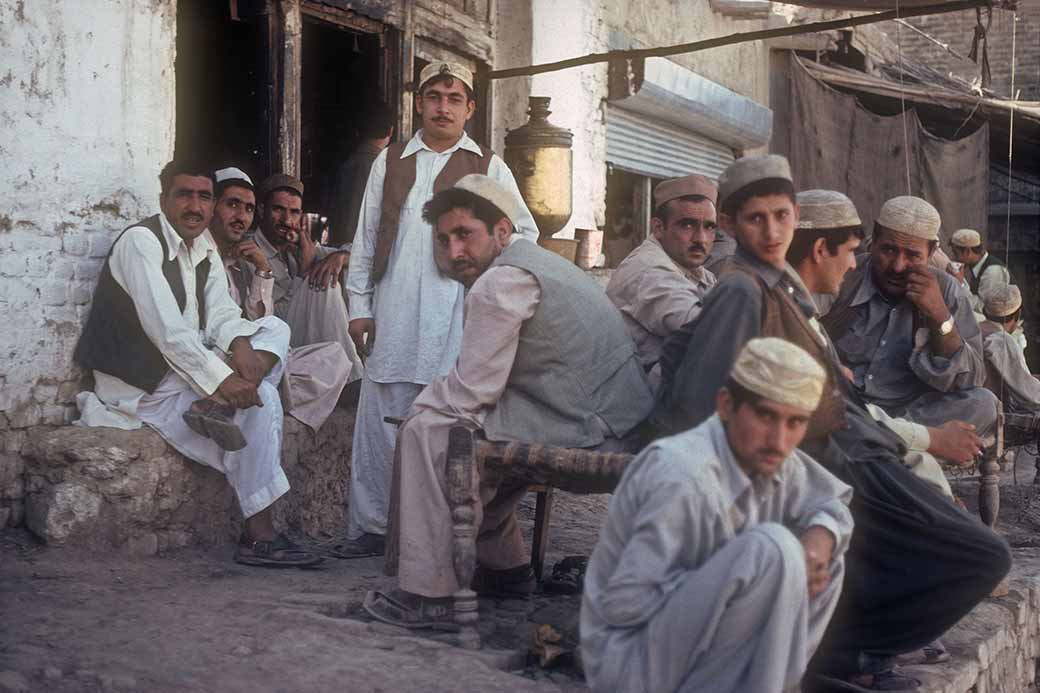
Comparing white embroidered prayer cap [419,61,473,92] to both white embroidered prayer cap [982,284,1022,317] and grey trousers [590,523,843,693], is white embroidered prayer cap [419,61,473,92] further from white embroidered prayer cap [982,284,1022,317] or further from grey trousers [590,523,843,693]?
white embroidered prayer cap [982,284,1022,317]

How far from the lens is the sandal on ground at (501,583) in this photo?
391cm

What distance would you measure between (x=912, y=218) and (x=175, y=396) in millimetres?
2570

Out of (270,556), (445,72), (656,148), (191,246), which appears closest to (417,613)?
(270,556)

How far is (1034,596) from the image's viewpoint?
4625 millimetres

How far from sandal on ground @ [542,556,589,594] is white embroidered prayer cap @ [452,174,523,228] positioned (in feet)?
3.96

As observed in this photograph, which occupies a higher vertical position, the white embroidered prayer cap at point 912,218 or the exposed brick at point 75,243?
the white embroidered prayer cap at point 912,218

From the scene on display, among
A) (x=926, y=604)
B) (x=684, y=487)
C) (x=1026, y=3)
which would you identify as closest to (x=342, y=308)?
(x=926, y=604)

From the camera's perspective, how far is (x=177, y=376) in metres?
4.38

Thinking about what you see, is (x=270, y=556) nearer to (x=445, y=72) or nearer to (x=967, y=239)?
(x=445, y=72)

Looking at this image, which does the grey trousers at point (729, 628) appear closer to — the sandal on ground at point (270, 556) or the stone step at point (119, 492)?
the sandal on ground at point (270, 556)

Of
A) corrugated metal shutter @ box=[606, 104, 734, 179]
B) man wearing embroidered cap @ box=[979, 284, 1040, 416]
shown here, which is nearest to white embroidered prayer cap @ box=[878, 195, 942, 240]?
man wearing embroidered cap @ box=[979, 284, 1040, 416]

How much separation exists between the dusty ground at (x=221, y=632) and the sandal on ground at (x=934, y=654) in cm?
101

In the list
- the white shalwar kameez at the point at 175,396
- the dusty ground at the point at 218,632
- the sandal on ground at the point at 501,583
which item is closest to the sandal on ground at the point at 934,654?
the dusty ground at the point at 218,632

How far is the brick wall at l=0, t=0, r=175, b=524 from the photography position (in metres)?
4.11
